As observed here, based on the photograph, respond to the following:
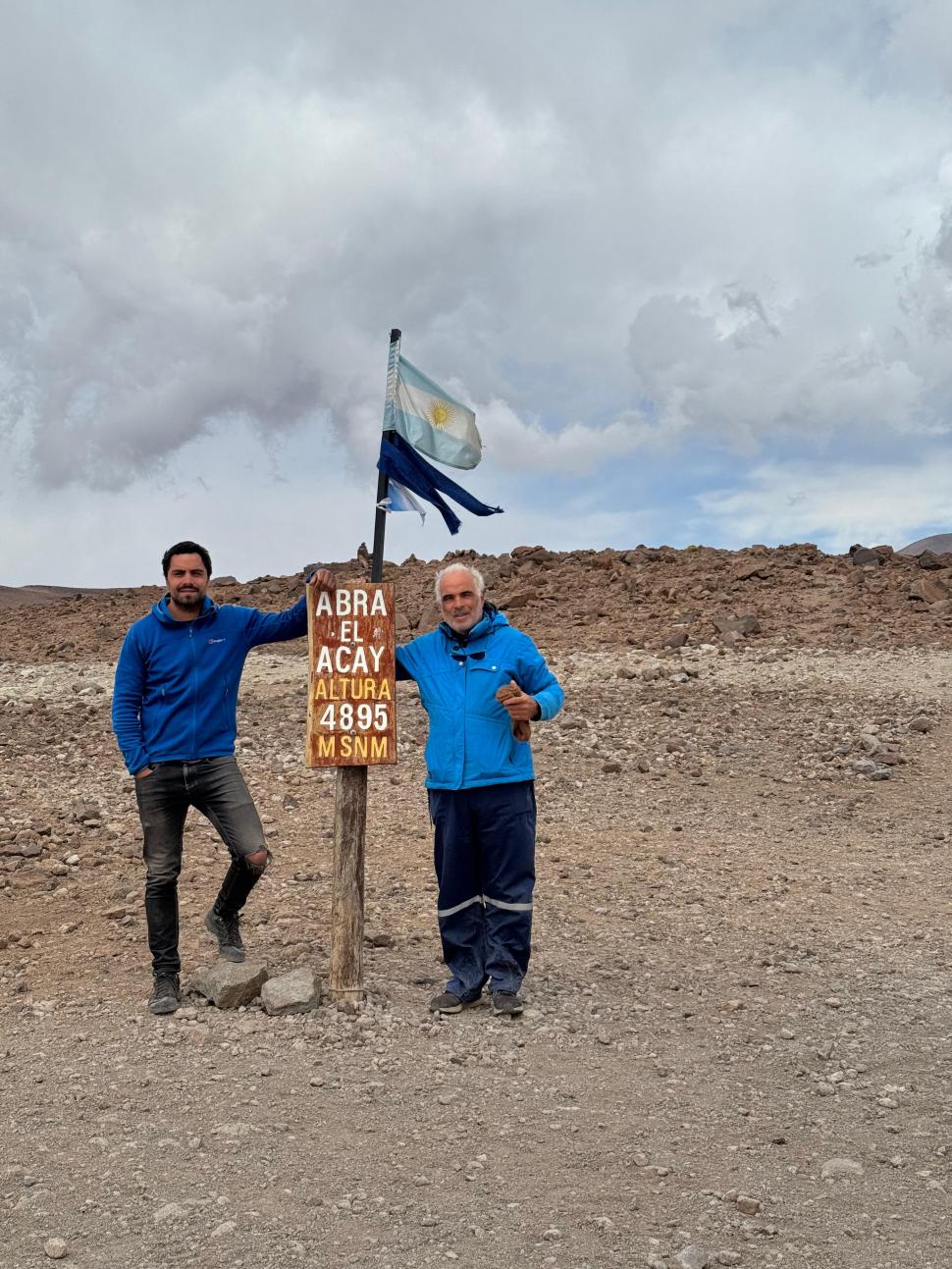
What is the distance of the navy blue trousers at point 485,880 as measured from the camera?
5504mm

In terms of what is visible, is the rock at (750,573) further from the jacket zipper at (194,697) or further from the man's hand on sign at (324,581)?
the jacket zipper at (194,697)

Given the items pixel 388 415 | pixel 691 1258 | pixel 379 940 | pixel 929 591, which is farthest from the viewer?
pixel 929 591

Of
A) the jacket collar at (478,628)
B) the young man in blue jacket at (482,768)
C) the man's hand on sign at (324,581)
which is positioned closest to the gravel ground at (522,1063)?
the young man in blue jacket at (482,768)

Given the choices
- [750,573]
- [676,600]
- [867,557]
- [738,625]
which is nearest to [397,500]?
[738,625]

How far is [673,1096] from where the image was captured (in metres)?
4.93

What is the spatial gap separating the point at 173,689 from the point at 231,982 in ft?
4.82

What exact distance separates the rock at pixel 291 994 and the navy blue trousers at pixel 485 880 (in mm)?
665

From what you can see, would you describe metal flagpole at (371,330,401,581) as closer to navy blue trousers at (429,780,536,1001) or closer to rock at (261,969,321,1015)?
navy blue trousers at (429,780,536,1001)

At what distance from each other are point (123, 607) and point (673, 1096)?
2471 centimetres

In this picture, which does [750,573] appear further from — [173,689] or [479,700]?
[173,689]

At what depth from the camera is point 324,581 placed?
5660mm

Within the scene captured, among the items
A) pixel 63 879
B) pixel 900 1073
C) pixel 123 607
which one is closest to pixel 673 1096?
pixel 900 1073

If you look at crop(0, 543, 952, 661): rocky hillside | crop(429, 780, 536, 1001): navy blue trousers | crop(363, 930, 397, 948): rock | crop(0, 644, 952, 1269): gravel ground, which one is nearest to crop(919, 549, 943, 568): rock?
crop(0, 543, 952, 661): rocky hillside

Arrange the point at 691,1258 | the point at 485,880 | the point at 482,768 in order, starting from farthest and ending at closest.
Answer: the point at 485,880 → the point at 482,768 → the point at 691,1258
